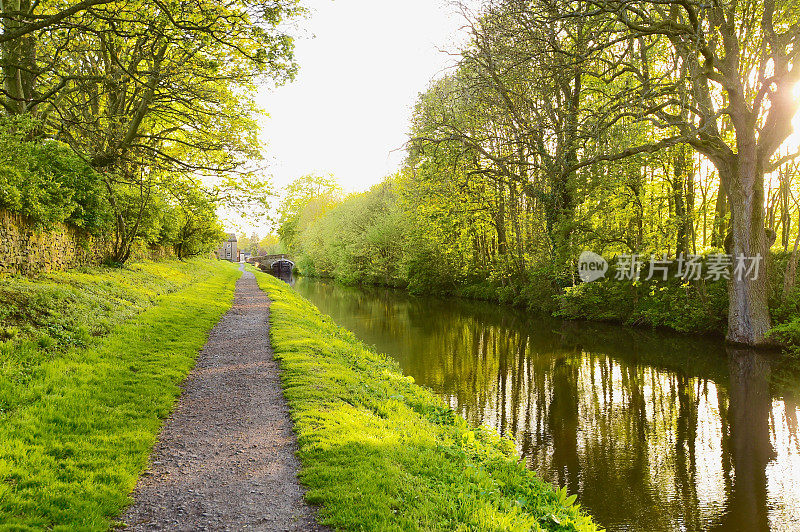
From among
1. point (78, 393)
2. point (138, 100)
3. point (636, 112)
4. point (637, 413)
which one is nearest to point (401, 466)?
point (78, 393)

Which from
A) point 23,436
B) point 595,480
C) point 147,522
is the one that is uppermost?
point 23,436

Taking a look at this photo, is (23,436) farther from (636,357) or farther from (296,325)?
(636,357)

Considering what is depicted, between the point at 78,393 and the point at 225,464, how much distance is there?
2779 mm

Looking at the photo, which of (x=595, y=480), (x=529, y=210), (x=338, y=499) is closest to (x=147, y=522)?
(x=338, y=499)

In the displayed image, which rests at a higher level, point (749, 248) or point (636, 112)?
point (636, 112)

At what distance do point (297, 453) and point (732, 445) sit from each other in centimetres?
787

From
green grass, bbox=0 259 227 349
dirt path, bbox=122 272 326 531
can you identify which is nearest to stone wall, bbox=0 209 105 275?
green grass, bbox=0 259 227 349

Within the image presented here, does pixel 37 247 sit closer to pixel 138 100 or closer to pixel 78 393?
pixel 78 393

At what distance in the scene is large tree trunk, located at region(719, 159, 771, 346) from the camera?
48.9 ft

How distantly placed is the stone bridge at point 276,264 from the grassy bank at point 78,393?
222 ft

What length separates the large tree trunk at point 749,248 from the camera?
1491 centimetres

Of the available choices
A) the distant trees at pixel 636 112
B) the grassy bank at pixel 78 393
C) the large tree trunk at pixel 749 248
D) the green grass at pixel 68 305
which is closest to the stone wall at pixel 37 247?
the green grass at pixel 68 305

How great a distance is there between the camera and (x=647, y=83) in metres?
11.8

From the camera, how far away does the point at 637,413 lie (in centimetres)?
1041
